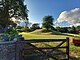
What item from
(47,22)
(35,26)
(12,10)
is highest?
(12,10)

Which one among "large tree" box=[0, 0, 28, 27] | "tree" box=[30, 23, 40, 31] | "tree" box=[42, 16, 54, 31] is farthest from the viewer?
"tree" box=[30, 23, 40, 31]

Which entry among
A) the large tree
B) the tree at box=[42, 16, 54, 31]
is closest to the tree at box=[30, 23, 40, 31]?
the tree at box=[42, 16, 54, 31]

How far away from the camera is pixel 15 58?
23.1ft

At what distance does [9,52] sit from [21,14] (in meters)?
23.1

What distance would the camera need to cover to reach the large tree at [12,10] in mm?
26098

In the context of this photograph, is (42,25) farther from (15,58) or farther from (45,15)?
(15,58)

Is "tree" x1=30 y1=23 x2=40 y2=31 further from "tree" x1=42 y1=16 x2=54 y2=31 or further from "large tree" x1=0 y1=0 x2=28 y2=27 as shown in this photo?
"large tree" x1=0 y1=0 x2=28 y2=27

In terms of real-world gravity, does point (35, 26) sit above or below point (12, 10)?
below

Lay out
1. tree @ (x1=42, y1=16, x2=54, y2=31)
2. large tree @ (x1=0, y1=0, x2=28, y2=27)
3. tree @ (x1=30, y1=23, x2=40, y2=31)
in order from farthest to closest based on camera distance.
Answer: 1. tree @ (x1=30, y1=23, x2=40, y2=31)
2. tree @ (x1=42, y1=16, x2=54, y2=31)
3. large tree @ (x1=0, y1=0, x2=28, y2=27)

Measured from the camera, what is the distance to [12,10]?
28625 millimetres

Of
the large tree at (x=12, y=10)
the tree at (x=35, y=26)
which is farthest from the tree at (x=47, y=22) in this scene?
the large tree at (x=12, y=10)

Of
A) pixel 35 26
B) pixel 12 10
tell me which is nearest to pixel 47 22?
pixel 35 26

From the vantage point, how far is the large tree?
26098 millimetres

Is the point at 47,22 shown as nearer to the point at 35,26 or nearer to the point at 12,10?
the point at 35,26
